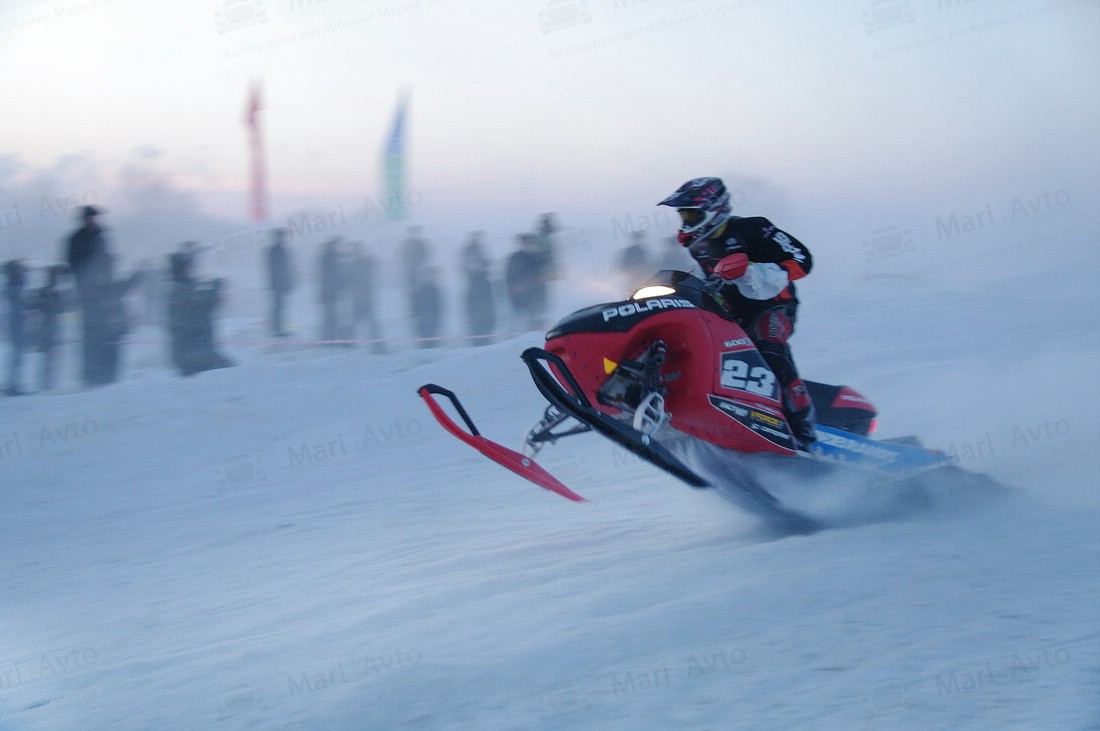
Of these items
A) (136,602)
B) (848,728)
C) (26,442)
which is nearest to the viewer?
(848,728)

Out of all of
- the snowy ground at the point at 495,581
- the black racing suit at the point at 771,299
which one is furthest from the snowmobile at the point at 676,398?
the snowy ground at the point at 495,581

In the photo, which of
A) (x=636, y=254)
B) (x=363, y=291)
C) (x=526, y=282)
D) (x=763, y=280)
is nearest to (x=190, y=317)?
(x=363, y=291)

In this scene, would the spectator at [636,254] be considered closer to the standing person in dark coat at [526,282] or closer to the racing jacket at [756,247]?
the standing person in dark coat at [526,282]

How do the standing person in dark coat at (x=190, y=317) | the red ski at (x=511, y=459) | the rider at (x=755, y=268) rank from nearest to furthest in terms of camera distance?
the red ski at (x=511, y=459) → the rider at (x=755, y=268) → the standing person in dark coat at (x=190, y=317)

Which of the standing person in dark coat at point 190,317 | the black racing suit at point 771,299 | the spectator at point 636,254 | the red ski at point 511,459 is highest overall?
the spectator at point 636,254

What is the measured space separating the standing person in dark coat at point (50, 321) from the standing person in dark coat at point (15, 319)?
199 mm

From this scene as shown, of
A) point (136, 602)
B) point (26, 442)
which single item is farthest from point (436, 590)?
point (26, 442)

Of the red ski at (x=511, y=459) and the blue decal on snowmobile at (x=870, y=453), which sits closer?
the red ski at (x=511, y=459)

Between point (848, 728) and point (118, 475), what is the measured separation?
6171 millimetres

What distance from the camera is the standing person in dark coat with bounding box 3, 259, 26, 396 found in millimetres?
9031

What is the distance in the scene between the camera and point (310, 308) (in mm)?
11359

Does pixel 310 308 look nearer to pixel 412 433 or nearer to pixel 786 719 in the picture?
pixel 412 433

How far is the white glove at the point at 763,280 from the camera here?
4.45 metres

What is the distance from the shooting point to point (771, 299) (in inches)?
189
